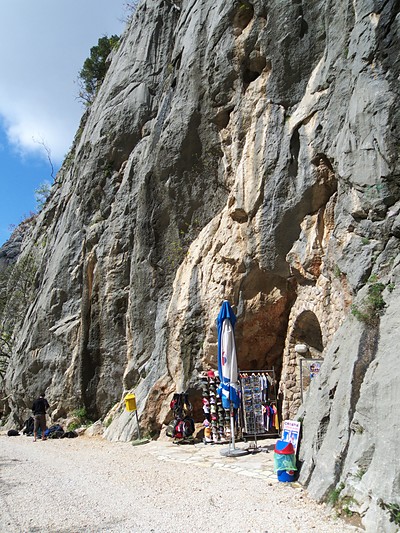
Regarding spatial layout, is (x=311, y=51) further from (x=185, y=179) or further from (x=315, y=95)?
(x=185, y=179)

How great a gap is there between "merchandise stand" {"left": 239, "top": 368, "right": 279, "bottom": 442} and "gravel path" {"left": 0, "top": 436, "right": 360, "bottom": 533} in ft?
8.00

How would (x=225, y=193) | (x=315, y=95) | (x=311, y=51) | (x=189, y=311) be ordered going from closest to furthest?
(x=315, y=95) < (x=311, y=51) < (x=189, y=311) < (x=225, y=193)

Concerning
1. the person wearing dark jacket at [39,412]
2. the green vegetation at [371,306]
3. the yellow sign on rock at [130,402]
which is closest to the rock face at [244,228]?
the green vegetation at [371,306]

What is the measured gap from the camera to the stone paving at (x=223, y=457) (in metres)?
7.89

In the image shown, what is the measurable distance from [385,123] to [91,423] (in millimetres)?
13979

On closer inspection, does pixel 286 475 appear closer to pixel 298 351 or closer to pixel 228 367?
pixel 228 367

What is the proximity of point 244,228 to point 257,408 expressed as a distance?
14.3ft

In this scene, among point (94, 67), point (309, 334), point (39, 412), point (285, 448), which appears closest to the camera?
point (285, 448)

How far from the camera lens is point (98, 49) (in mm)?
30422

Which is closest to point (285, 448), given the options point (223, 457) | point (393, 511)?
point (393, 511)

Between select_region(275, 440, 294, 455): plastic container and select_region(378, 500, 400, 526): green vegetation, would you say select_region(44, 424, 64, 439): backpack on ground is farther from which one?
select_region(378, 500, 400, 526): green vegetation

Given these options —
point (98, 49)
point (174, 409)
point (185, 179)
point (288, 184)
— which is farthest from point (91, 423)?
point (98, 49)

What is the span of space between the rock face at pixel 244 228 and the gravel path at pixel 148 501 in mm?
607

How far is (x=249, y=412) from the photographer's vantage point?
11.1 m
